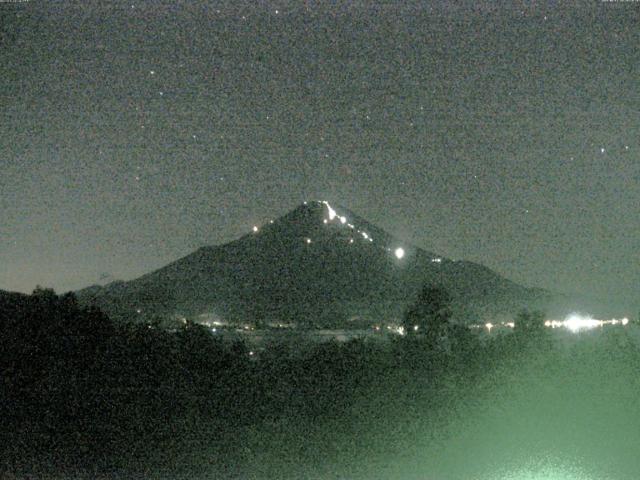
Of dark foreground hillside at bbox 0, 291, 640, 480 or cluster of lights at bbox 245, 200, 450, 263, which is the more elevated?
cluster of lights at bbox 245, 200, 450, 263

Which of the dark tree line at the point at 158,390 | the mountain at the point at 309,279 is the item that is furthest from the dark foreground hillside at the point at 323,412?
the mountain at the point at 309,279

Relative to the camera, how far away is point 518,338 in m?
11.4

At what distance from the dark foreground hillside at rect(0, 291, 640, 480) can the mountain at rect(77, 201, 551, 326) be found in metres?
17.2

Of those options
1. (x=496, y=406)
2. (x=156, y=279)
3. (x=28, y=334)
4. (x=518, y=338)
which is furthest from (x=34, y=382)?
(x=156, y=279)

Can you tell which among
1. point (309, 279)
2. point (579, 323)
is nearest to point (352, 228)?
point (309, 279)

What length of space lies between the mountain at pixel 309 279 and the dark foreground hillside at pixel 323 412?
56.4ft

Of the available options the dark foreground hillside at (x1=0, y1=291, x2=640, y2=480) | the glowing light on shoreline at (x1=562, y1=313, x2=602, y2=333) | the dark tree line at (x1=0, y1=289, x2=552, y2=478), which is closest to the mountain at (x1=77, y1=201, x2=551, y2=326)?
the glowing light on shoreline at (x1=562, y1=313, x2=602, y2=333)

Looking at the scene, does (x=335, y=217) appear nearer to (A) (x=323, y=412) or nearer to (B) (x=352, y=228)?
(B) (x=352, y=228)

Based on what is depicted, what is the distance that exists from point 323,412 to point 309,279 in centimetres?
4583

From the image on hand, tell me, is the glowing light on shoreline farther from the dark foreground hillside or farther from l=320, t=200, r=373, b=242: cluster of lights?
l=320, t=200, r=373, b=242: cluster of lights

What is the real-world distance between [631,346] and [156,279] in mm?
48485

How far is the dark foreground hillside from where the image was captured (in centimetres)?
794

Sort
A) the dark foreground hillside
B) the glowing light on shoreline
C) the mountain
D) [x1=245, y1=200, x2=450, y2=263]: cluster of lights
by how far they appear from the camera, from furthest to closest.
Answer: [x1=245, y1=200, x2=450, y2=263]: cluster of lights → the mountain → the glowing light on shoreline → the dark foreground hillside

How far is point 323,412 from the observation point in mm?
8836
